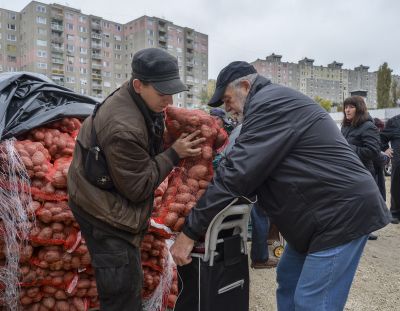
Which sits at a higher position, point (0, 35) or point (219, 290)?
point (0, 35)

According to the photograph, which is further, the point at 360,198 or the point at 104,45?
the point at 104,45

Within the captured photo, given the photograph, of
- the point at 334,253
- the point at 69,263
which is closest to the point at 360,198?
the point at 334,253

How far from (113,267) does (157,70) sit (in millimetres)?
1037

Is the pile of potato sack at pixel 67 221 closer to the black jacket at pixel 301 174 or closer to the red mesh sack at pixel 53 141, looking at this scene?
the red mesh sack at pixel 53 141

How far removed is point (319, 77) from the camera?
9744 centimetres

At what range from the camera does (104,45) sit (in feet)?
199

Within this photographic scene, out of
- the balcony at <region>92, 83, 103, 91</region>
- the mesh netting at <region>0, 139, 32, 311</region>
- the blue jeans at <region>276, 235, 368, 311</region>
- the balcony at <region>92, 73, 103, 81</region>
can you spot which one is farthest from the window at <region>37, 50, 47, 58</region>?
the blue jeans at <region>276, 235, 368, 311</region>

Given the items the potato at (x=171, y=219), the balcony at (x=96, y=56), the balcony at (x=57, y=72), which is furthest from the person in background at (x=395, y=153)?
the balcony at (x=96, y=56)

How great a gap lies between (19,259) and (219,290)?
141cm

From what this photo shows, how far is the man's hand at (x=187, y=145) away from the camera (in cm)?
205

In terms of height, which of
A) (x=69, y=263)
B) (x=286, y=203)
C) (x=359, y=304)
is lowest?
(x=359, y=304)

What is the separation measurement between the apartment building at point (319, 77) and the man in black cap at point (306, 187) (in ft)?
275

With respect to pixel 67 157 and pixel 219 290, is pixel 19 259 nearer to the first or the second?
pixel 67 157

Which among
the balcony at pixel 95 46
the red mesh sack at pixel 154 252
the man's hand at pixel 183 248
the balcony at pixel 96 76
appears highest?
the balcony at pixel 95 46
